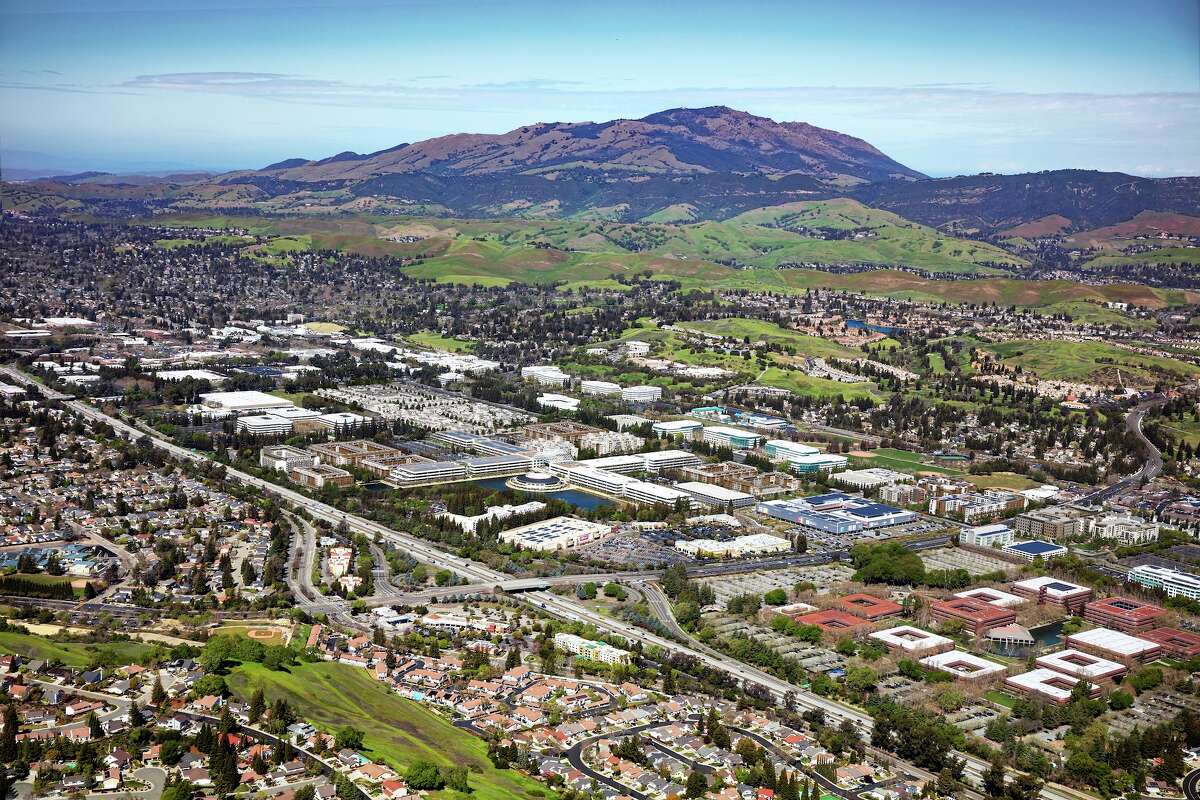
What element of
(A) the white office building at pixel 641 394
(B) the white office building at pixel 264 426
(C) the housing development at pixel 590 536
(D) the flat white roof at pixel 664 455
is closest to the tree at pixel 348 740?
(C) the housing development at pixel 590 536

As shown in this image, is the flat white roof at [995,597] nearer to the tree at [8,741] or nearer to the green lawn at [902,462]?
the green lawn at [902,462]

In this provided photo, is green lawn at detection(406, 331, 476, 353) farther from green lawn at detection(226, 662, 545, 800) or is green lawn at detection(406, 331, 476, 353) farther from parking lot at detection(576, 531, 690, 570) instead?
green lawn at detection(226, 662, 545, 800)

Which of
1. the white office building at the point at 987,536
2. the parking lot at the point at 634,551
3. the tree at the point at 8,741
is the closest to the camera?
the tree at the point at 8,741

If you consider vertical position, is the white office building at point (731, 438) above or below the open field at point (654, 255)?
below

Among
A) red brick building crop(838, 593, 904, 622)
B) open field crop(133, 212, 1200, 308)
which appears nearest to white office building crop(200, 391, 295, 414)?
red brick building crop(838, 593, 904, 622)

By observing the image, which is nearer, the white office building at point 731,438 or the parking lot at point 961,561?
the parking lot at point 961,561

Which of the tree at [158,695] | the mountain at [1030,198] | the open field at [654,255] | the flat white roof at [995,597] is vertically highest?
the mountain at [1030,198]
